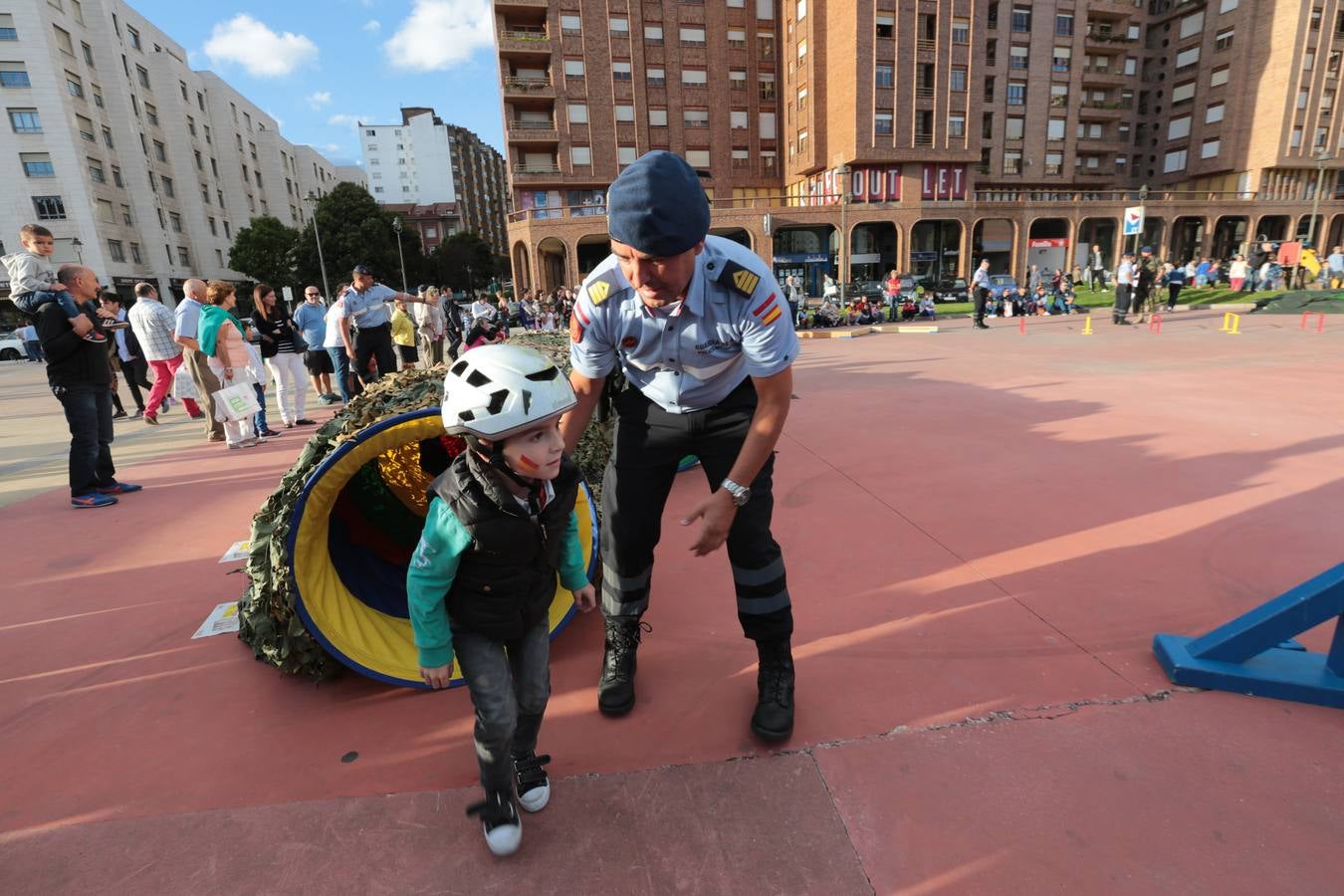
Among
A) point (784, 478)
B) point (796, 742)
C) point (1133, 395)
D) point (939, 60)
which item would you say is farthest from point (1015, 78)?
point (796, 742)

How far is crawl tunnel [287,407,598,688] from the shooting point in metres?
2.57

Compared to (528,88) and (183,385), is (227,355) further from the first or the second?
(528,88)

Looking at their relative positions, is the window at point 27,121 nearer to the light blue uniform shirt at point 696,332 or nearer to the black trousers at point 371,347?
the black trousers at point 371,347

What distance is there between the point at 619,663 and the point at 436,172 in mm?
118801

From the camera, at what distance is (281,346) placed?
823 cm

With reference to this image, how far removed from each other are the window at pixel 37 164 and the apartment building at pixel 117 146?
0.06 m

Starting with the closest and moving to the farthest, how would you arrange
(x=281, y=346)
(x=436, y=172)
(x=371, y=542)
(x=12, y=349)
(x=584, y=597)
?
(x=584, y=597), (x=371, y=542), (x=281, y=346), (x=12, y=349), (x=436, y=172)

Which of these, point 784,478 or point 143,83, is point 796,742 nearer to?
point 784,478

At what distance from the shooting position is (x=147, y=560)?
427 cm

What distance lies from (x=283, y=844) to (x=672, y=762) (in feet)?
4.02

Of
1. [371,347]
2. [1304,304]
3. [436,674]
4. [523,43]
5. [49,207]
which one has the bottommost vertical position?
[1304,304]

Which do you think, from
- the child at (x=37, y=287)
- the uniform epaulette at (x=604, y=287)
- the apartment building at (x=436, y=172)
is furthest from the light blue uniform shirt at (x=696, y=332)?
the apartment building at (x=436, y=172)

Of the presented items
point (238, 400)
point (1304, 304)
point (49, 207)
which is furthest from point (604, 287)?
point (49, 207)

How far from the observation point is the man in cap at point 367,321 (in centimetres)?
823
